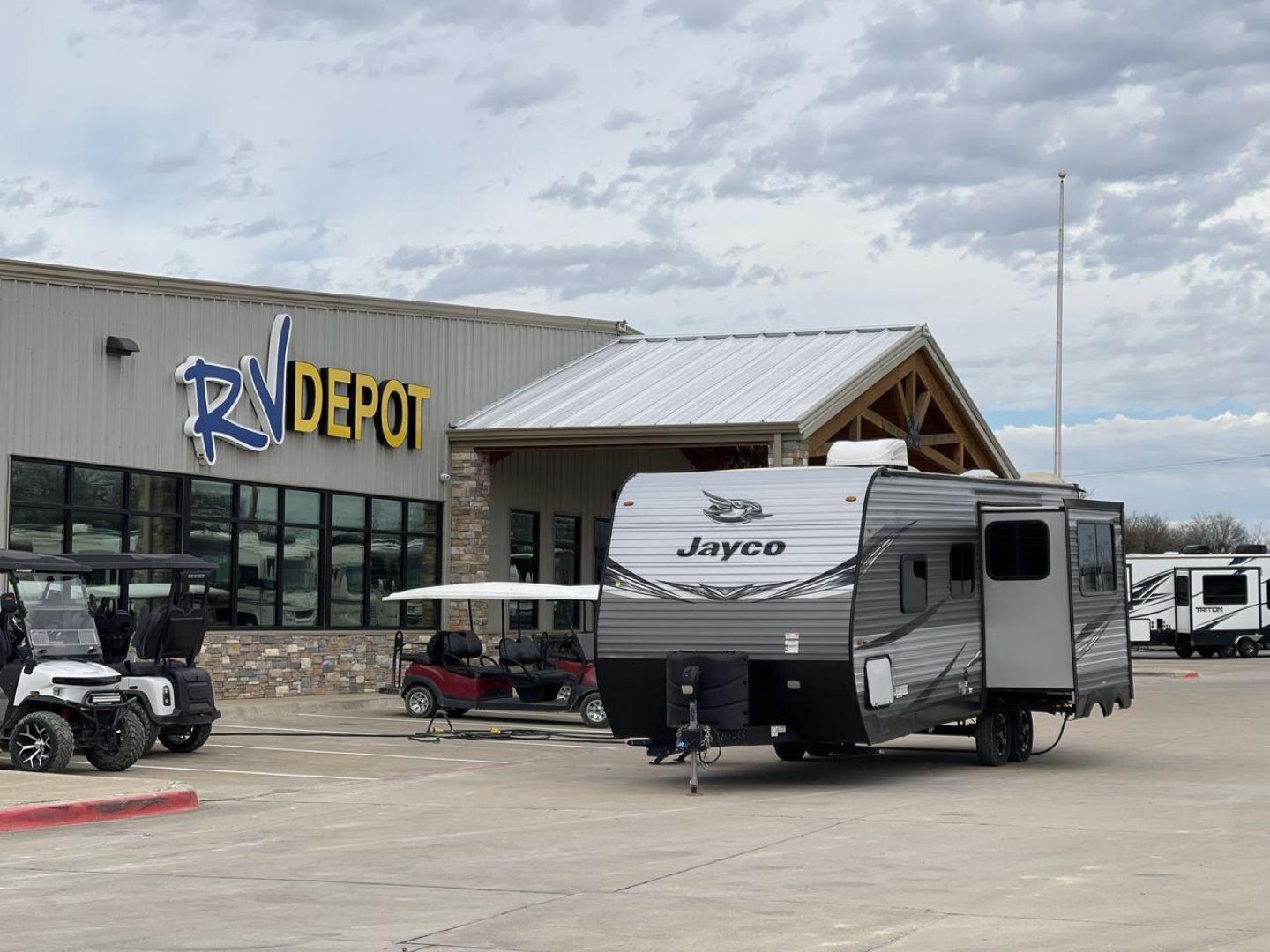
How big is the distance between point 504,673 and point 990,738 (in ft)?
27.7

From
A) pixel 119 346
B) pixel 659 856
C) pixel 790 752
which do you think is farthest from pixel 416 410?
pixel 659 856

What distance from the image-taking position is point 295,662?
89.9 ft

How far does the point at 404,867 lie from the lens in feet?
37.2

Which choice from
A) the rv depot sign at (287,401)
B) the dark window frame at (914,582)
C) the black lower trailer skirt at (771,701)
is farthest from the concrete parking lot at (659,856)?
the rv depot sign at (287,401)

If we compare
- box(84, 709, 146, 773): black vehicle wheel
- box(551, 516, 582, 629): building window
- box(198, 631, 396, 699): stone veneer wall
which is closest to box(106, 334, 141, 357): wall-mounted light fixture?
box(198, 631, 396, 699): stone veneer wall

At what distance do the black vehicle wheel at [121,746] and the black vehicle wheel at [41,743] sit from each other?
419 mm

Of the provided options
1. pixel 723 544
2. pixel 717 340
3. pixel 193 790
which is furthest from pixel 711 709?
pixel 717 340

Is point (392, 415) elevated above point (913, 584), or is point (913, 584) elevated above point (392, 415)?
point (392, 415)

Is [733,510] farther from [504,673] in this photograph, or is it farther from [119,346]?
[119,346]

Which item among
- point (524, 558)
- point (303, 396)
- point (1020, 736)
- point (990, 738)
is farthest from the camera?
point (524, 558)

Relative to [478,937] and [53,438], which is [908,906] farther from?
[53,438]

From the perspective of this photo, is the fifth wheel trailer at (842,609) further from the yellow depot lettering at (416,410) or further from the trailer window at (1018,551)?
the yellow depot lettering at (416,410)

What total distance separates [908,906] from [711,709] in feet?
20.0

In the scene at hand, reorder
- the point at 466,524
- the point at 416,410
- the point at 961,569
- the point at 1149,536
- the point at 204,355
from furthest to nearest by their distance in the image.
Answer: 1. the point at 1149,536
2. the point at 466,524
3. the point at 416,410
4. the point at 204,355
5. the point at 961,569
